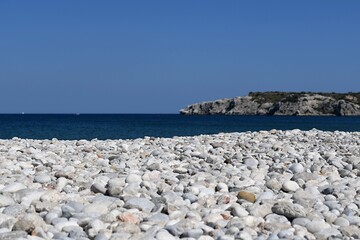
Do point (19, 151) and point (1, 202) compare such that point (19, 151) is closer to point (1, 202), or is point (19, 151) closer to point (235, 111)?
point (1, 202)

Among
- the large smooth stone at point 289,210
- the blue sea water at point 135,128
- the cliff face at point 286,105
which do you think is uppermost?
the cliff face at point 286,105

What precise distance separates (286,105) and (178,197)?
4886 inches

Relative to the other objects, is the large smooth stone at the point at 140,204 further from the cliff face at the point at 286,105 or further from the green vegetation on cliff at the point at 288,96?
the green vegetation on cliff at the point at 288,96

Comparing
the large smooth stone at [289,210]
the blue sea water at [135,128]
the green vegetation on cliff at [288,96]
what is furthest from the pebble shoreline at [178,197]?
the green vegetation on cliff at [288,96]

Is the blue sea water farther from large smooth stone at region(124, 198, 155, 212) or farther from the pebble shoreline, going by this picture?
large smooth stone at region(124, 198, 155, 212)

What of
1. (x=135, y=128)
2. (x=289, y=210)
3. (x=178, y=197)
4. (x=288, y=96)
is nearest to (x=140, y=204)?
(x=178, y=197)

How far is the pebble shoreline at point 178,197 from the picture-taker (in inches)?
176

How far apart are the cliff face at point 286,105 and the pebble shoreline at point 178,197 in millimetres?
116373

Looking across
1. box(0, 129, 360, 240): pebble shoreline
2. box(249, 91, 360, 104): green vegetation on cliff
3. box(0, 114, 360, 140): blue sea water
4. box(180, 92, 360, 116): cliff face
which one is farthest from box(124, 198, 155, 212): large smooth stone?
box(249, 91, 360, 104): green vegetation on cliff

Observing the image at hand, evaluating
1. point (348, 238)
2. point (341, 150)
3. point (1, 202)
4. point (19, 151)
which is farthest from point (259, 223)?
point (341, 150)

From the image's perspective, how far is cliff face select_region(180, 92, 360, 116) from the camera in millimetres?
121062

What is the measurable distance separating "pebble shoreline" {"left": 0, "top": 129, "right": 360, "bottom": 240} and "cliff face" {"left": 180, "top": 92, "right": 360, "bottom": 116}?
116m

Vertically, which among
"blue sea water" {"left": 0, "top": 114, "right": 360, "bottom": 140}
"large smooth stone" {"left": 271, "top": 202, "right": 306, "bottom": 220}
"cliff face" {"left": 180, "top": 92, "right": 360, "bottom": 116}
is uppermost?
"cliff face" {"left": 180, "top": 92, "right": 360, "bottom": 116}

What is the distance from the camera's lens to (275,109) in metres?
129
